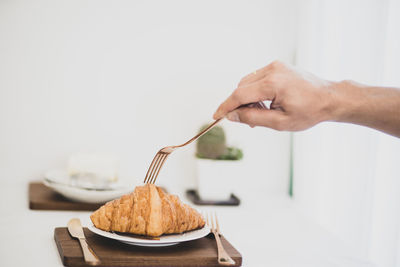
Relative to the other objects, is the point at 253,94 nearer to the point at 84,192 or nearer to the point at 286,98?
the point at 286,98

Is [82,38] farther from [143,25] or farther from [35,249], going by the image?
[35,249]

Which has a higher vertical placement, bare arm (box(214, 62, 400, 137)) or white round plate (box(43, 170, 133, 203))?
bare arm (box(214, 62, 400, 137))

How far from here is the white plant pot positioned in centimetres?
138

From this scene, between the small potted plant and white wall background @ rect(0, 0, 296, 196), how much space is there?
22 centimetres

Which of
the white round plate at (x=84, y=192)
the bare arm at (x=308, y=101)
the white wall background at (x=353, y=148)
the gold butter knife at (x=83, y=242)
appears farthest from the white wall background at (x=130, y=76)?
the bare arm at (x=308, y=101)

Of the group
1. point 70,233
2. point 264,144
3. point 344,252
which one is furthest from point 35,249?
point 264,144

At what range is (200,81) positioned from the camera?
159cm

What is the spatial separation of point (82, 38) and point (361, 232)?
1119 millimetres

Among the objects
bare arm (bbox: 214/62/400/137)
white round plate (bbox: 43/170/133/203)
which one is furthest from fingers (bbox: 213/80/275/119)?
white round plate (bbox: 43/170/133/203)

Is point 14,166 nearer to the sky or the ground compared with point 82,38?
nearer to the ground

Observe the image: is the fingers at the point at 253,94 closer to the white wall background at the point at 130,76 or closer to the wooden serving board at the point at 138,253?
the wooden serving board at the point at 138,253

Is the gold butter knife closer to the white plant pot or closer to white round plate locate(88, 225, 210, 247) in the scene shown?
white round plate locate(88, 225, 210, 247)

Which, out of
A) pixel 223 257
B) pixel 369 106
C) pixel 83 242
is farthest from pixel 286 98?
pixel 83 242

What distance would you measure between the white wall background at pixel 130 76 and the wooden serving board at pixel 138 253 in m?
0.69
